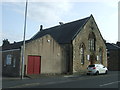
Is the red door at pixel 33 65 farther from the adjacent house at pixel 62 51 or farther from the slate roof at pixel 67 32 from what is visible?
the slate roof at pixel 67 32

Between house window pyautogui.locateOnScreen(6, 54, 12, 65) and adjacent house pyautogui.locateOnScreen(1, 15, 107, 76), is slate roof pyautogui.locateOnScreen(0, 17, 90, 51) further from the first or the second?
house window pyautogui.locateOnScreen(6, 54, 12, 65)

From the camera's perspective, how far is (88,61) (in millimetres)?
35875

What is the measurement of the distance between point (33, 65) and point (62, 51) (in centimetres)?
578

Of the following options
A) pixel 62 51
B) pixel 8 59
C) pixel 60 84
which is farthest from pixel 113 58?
pixel 60 84

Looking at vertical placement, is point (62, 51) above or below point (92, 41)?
below

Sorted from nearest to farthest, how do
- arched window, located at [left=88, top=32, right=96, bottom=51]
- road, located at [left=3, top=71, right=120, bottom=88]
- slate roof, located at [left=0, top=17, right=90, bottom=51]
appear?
road, located at [left=3, top=71, right=120, bottom=88]
slate roof, located at [left=0, top=17, right=90, bottom=51]
arched window, located at [left=88, top=32, right=96, bottom=51]

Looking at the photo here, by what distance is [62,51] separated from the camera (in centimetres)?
3156

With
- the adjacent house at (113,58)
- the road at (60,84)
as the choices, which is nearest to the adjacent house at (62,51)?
the road at (60,84)

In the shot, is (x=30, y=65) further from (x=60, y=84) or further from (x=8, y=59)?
(x=60, y=84)

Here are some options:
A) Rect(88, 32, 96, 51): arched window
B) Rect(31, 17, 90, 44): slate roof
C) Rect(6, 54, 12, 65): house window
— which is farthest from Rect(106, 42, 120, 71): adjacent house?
Rect(6, 54, 12, 65): house window

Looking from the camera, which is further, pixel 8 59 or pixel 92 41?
pixel 92 41

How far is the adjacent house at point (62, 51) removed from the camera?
27375mm

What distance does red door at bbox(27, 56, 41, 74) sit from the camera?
89.0ft

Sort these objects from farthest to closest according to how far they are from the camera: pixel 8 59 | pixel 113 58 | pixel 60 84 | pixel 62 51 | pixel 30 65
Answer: pixel 113 58 → pixel 62 51 → pixel 8 59 → pixel 30 65 → pixel 60 84
